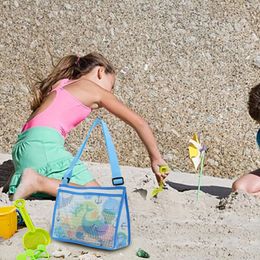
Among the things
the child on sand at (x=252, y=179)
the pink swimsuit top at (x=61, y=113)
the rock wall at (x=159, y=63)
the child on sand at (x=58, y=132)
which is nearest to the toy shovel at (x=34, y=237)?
the child on sand at (x=58, y=132)

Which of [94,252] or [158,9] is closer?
[94,252]

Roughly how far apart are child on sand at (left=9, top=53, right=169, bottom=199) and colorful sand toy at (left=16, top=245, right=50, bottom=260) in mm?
755

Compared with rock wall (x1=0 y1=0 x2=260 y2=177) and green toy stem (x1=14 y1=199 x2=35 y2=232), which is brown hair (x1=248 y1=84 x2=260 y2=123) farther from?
green toy stem (x1=14 y1=199 x2=35 y2=232)

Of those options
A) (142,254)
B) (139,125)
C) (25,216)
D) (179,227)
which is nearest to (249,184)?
(139,125)

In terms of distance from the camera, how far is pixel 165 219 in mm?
2885

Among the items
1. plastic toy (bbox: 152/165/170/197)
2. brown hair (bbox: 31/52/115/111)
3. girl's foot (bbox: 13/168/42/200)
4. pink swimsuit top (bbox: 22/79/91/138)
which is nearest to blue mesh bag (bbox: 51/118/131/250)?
girl's foot (bbox: 13/168/42/200)

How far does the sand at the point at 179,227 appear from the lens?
2.45m

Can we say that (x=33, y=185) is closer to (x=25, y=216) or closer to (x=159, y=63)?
(x=25, y=216)

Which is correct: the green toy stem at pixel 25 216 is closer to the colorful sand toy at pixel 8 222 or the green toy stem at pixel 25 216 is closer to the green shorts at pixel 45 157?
the colorful sand toy at pixel 8 222

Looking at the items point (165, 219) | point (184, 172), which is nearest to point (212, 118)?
point (184, 172)

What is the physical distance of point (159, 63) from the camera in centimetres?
569

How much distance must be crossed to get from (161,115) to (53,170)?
6.59 ft

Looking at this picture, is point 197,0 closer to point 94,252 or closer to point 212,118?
point 212,118

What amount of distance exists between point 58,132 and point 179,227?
1.03m
